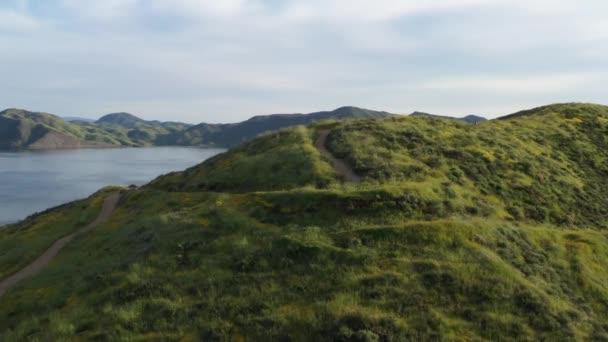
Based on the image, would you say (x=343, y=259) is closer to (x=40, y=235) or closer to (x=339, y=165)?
(x=339, y=165)

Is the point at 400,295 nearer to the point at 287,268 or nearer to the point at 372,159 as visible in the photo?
the point at 287,268

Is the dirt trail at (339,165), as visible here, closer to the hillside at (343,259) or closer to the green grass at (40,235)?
the hillside at (343,259)

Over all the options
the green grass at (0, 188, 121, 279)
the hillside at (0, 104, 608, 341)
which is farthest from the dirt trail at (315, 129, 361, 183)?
the green grass at (0, 188, 121, 279)

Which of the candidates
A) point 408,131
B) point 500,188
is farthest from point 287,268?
point 408,131

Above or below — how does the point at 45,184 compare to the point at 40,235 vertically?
below

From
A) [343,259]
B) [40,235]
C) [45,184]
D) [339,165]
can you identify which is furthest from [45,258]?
[45,184]

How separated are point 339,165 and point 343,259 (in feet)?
56.5

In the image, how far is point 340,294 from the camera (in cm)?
1508

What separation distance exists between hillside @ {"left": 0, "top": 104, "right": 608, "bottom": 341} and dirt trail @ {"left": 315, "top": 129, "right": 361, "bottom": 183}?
75 cm

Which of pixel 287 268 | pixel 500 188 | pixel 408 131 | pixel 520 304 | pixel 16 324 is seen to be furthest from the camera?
pixel 408 131

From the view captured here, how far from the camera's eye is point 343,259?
1780cm

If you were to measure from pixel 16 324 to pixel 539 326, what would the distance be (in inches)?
834

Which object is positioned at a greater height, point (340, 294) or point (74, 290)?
point (340, 294)

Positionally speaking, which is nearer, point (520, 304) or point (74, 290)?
point (520, 304)
